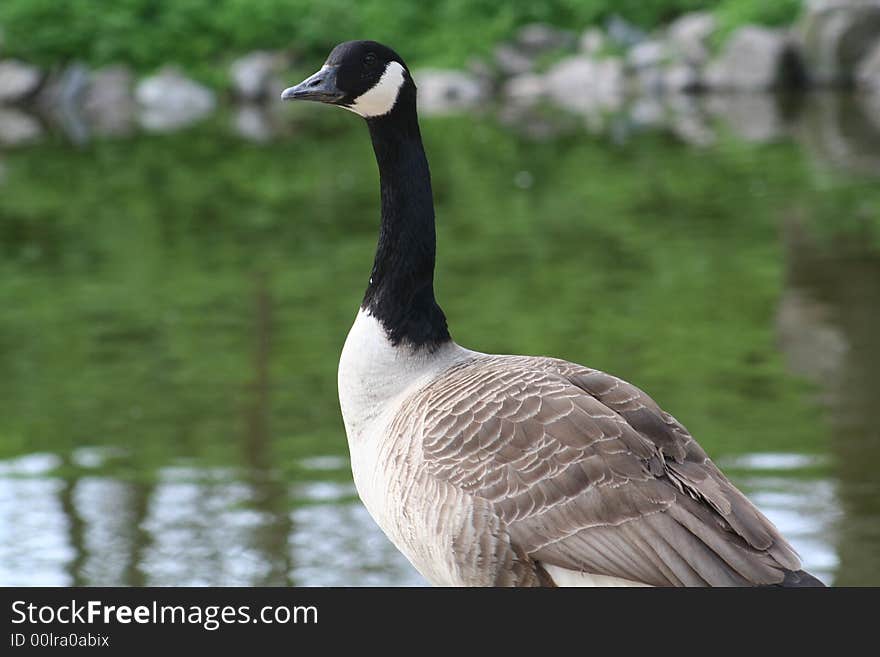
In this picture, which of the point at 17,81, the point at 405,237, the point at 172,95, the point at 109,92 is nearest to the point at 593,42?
the point at 172,95

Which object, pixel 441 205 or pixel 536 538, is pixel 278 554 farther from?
pixel 441 205

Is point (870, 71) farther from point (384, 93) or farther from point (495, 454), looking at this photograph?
point (495, 454)

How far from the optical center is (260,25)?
29.7 metres

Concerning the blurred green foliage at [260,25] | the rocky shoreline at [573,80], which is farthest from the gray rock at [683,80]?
the blurred green foliage at [260,25]

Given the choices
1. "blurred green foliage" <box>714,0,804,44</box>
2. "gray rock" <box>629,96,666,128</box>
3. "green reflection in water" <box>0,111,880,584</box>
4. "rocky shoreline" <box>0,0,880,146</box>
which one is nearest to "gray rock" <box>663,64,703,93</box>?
"rocky shoreline" <box>0,0,880,146</box>

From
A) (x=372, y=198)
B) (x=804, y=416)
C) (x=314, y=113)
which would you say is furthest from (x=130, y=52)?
(x=804, y=416)

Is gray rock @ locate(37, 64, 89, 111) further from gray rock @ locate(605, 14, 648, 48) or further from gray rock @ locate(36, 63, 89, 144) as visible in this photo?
gray rock @ locate(605, 14, 648, 48)

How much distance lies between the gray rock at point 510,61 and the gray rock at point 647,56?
249cm

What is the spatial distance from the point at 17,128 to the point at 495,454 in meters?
22.1

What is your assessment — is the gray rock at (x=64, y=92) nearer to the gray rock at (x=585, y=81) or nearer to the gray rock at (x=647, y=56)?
the gray rock at (x=585, y=81)

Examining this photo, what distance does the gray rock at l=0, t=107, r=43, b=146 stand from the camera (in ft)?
71.4

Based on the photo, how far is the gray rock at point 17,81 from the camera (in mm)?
28062

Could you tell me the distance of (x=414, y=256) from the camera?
377cm

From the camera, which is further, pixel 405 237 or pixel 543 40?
pixel 543 40
